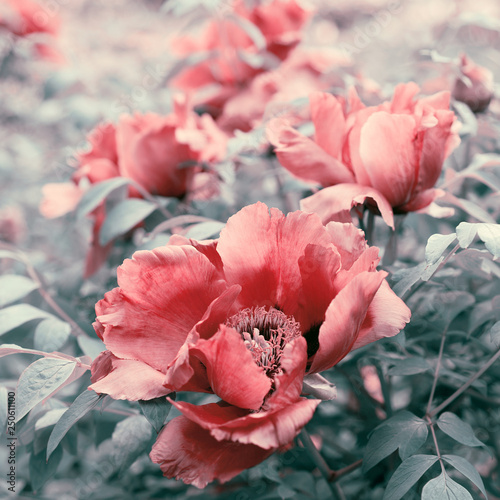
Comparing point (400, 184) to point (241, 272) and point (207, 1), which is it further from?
point (207, 1)

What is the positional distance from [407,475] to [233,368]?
0.23m

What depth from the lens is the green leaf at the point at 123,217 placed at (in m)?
0.76

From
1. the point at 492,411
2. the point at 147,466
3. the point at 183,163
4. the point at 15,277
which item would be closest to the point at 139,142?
the point at 183,163

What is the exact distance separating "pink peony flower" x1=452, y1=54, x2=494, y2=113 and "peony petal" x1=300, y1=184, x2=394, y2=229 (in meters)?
0.35

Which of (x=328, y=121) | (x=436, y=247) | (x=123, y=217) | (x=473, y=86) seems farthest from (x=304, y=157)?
(x=473, y=86)

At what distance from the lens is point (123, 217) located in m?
0.78

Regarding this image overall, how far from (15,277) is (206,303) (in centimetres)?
43

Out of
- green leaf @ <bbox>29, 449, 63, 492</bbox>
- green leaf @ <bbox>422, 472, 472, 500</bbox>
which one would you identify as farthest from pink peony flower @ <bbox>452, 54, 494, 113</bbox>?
green leaf @ <bbox>29, 449, 63, 492</bbox>

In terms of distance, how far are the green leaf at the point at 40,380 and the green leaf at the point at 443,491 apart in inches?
14.4

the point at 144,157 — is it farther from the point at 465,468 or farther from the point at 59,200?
the point at 465,468

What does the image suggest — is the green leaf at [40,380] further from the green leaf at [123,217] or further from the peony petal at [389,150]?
the peony petal at [389,150]

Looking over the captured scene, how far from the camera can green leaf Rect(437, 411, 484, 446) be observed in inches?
21.9

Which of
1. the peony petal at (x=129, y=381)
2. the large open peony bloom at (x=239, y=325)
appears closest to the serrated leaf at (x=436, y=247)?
the large open peony bloom at (x=239, y=325)

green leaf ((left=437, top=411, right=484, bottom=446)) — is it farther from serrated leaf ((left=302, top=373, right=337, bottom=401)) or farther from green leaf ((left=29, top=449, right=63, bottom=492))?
green leaf ((left=29, top=449, right=63, bottom=492))
